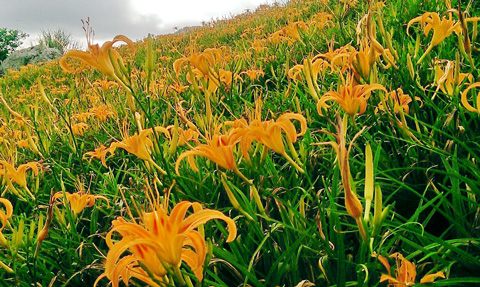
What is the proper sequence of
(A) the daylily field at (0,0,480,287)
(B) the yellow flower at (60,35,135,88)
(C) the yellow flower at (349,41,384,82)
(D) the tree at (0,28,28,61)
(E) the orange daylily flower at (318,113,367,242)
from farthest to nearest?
(D) the tree at (0,28,28,61) < (C) the yellow flower at (349,41,384,82) < (B) the yellow flower at (60,35,135,88) < (A) the daylily field at (0,0,480,287) < (E) the orange daylily flower at (318,113,367,242)

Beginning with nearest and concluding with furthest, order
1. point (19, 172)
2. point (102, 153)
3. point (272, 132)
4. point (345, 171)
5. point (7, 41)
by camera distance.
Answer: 1. point (345, 171)
2. point (272, 132)
3. point (19, 172)
4. point (102, 153)
5. point (7, 41)

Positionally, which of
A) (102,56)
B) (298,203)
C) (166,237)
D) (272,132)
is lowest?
(298,203)

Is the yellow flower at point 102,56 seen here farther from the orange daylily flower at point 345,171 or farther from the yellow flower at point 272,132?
the orange daylily flower at point 345,171

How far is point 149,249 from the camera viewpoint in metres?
0.70

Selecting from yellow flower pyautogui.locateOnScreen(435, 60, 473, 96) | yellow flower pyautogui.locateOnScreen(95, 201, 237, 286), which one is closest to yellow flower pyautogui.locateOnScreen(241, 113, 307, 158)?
yellow flower pyautogui.locateOnScreen(95, 201, 237, 286)

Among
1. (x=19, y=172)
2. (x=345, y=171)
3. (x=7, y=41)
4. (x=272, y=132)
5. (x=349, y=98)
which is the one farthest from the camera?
(x=7, y=41)

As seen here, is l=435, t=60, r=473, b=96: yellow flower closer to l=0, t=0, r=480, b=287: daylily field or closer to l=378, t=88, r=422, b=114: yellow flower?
l=0, t=0, r=480, b=287: daylily field

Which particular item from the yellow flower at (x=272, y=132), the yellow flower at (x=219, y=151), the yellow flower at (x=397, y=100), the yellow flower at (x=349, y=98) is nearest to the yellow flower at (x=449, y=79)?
the yellow flower at (x=397, y=100)

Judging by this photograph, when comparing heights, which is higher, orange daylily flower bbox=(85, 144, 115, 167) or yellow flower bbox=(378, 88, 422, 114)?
yellow flower bbox=(378, 88, 422, 114)

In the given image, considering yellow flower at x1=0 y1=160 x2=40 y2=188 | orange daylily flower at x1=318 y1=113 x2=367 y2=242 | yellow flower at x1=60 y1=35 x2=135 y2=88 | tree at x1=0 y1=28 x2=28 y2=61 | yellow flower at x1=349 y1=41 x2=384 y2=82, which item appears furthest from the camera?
tree at x1=0 y1=28 x2=28 y2=61

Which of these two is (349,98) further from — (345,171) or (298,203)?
(345,171)

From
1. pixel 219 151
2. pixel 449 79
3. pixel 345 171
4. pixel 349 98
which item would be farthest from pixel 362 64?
pixel 345 171

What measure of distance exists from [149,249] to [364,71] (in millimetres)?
949

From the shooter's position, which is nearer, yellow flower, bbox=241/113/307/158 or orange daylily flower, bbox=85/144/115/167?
yellow flower, bbox=241/113/307/158
